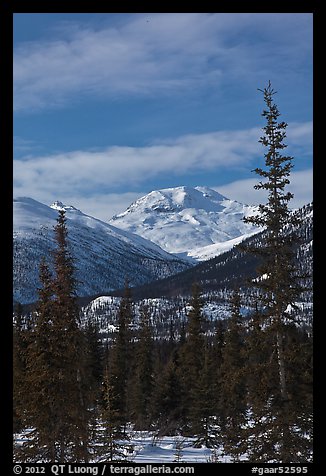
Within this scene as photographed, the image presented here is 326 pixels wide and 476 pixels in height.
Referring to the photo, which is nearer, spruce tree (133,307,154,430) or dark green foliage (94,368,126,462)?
dark green foliage (94,368,126,462)

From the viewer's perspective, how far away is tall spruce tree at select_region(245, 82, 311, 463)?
55.8ft

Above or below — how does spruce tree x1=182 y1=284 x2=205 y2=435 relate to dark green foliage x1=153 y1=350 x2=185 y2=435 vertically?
above

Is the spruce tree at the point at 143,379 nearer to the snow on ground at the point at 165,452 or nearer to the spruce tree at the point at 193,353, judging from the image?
the spruce tree at the point at 193,353

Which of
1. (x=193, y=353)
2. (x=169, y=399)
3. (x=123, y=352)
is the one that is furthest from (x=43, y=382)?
(x=123, y=352)

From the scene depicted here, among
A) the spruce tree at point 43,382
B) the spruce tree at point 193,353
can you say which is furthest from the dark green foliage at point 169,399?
the spruce tree at point 43,382

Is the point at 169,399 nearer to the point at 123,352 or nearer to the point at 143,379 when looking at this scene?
the point at 143,379

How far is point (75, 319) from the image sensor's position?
2094cm

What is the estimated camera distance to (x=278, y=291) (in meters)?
17.5

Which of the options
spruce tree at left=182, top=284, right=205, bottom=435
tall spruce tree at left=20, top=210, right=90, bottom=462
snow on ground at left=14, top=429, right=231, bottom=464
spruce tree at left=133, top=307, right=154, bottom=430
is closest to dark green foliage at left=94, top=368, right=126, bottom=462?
tall spruce tree at left=20, top=210, right=90, bottom=462

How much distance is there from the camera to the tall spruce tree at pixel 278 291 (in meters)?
17.0

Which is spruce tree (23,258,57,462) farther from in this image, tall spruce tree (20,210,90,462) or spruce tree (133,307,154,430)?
spruce tree (133,307,154,430)

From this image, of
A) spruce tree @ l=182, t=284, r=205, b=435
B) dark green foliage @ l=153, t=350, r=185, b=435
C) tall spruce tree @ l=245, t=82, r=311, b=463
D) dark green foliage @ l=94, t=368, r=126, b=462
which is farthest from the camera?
dark green foliage @ l=153, t=350, r=185, b=435
